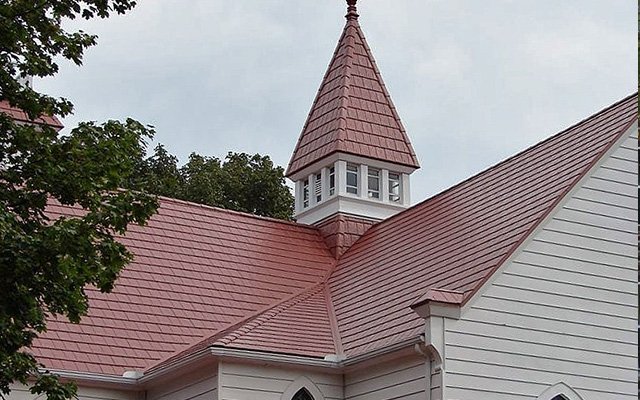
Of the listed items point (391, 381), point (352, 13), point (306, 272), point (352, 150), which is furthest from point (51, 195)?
point (352, 13)

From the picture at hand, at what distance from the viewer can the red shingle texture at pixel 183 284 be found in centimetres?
2344

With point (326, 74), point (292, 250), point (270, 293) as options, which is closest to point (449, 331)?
point (270, 293)

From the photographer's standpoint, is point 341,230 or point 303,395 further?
point 341,230

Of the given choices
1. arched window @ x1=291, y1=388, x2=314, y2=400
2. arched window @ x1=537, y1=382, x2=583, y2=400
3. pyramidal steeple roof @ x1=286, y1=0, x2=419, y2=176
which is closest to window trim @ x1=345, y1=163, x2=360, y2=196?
pyramidal steeple roof @ x1=286, y1=0, x2=419, y2=176

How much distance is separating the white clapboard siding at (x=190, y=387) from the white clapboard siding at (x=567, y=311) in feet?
13.6

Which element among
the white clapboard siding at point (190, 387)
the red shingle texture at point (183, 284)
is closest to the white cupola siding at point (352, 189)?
the red shingle texture at point (183, 284)

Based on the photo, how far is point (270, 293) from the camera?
86.4 ft

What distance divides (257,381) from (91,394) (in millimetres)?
3466

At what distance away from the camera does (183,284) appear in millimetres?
25875

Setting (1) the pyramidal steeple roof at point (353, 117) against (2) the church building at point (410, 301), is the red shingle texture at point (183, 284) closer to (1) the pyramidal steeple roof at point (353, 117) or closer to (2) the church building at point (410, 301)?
(2) the church building at point (410, 301)

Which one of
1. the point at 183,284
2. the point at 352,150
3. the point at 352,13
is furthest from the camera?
the point at 352,13

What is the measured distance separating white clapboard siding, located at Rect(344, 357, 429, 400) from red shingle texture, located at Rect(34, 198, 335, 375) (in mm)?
4099

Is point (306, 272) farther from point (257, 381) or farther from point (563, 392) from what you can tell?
point (563, 392)

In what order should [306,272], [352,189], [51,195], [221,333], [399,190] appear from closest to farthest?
1. [51,195]
2. [221,333]
3. [306,272]
4. [352,189]
5. [399,190]
